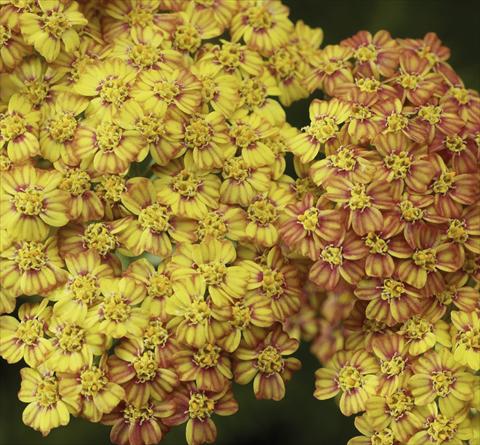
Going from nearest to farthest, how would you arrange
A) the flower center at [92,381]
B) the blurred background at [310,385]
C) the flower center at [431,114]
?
the flower center at [92,381] < the flower center at [431,114] < the blurred background at [310,385]

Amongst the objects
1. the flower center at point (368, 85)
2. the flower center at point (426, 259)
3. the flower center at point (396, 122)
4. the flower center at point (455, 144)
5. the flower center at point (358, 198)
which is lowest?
the flower center at point (426, 259)

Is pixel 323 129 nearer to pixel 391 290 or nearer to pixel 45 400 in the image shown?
pixel 391 290

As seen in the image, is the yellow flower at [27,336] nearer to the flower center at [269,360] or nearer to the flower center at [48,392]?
the flower center at [48,392]

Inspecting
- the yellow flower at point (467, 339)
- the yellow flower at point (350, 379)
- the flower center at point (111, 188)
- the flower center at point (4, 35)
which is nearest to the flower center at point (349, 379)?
the yellow flower at point (350, 379)

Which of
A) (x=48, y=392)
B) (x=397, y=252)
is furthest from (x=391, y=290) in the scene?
(x=48, y=392)

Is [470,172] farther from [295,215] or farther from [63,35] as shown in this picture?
[63,35]

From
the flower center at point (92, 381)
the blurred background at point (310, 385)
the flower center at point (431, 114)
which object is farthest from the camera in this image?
the blurred background at point (310, 385)
